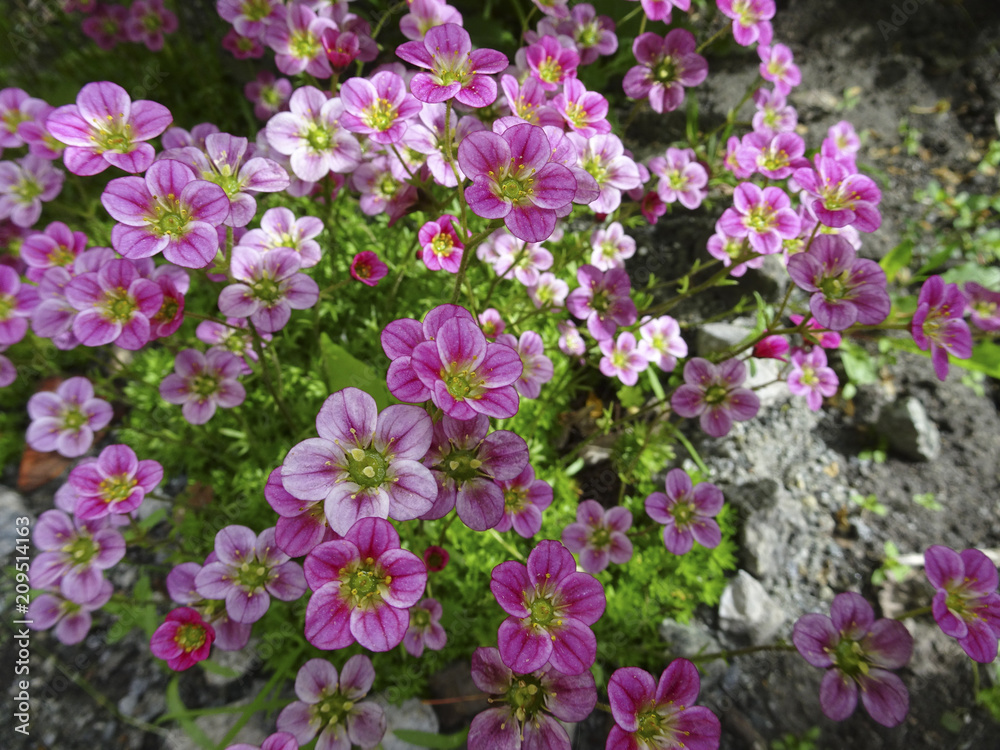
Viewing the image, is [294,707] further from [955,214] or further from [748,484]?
[955,214]

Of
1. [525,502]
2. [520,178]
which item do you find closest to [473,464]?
[525,502]

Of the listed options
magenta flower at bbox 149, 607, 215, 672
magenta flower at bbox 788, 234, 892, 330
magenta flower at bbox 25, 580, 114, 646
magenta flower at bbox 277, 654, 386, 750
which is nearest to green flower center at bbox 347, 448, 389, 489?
magenta flower at bbox 277, 654, 386, 750

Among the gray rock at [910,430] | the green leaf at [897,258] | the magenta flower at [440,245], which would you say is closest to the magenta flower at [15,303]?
the magenta flower at [440,245]

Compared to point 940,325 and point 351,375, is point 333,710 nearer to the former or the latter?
point 351,375

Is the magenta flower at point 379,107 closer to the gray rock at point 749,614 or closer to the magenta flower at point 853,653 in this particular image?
the magenta flower at point 853,653

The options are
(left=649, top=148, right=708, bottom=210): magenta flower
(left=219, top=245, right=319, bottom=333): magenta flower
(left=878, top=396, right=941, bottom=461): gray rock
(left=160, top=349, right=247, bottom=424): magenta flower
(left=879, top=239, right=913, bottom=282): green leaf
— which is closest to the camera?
(left=219, top=245, right=319, bottom=333): magenta flower

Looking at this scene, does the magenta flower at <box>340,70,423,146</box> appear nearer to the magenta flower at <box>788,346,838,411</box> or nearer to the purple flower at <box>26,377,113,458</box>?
the purple flower at <box>26,377,113,458</box>
